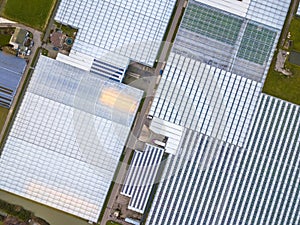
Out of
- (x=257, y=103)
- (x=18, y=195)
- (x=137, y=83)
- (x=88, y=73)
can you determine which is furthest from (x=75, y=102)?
(x=257, y=103)

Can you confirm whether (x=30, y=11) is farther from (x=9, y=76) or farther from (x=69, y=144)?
(x=69, y=144)

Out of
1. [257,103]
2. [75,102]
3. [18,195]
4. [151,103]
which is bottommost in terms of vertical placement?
[18,195]

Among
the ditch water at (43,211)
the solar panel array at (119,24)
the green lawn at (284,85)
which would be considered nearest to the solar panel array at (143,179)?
the ditch water at (43,211)

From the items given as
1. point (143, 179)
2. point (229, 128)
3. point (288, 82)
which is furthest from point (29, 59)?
point (288, 82)

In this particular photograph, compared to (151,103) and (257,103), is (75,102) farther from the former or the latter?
(257,103)

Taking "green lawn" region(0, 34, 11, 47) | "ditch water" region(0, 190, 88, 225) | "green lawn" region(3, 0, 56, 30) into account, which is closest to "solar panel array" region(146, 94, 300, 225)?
"ditch water" region(0, 190, 88, 225)
